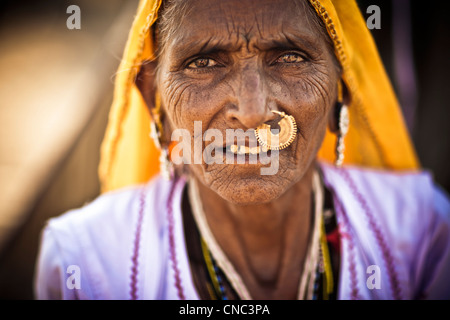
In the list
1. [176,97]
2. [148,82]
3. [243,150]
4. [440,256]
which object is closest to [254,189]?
[243,150]

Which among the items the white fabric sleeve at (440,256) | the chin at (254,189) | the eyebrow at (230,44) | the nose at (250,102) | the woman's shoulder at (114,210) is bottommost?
the white fabric sleeve at (440,256)

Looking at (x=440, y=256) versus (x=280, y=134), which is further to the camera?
(x=440, y=256)

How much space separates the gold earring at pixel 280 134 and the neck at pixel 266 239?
1.44ft

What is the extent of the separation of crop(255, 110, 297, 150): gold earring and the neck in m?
0.44

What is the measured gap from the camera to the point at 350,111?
1.92 m

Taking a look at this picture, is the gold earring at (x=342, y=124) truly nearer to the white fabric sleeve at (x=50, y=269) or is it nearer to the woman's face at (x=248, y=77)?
the woman's face at (x=248, y=77)

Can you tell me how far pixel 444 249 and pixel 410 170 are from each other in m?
0.47

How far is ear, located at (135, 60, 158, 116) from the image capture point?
5.62 ft

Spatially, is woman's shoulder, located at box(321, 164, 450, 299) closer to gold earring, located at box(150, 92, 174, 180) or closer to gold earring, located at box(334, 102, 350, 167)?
gold earring, located at box(334, 102, 350, 167)

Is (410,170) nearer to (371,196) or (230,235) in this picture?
(371,196)

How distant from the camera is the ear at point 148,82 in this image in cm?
171

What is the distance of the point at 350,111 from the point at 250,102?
0.83 m

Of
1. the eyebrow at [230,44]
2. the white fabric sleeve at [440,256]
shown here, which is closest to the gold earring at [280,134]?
the eyebrow at [230,44]

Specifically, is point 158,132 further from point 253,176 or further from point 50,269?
point 50,269
